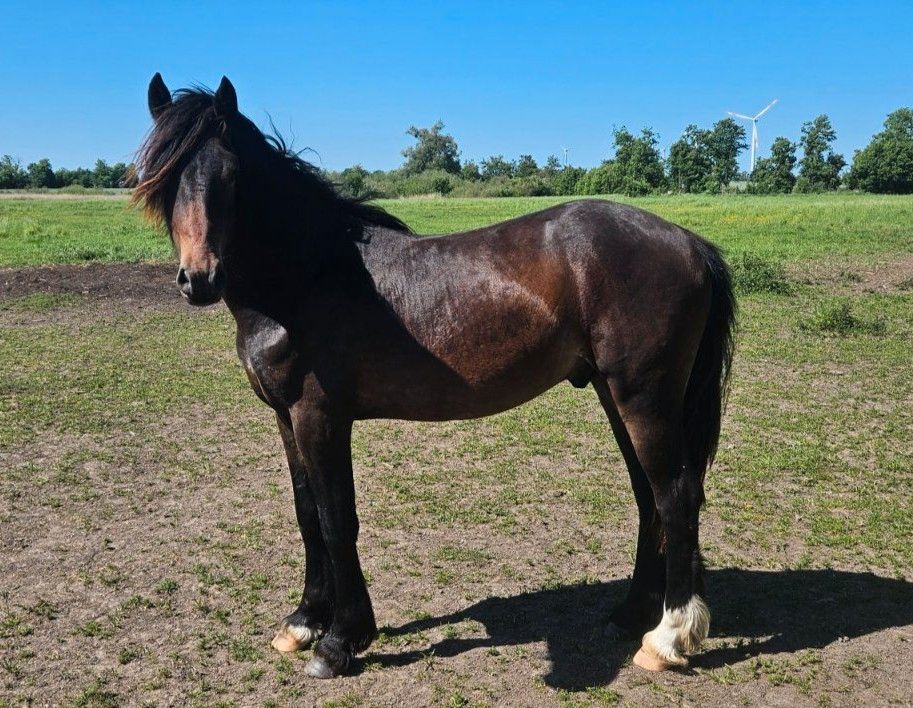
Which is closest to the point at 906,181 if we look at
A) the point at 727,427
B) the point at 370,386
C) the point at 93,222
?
the point at 93,222

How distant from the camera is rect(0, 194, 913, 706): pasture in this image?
3465 millimetres

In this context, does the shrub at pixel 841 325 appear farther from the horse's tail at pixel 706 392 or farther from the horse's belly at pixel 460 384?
the horse's belly at pixel 460 384

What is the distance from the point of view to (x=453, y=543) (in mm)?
4879

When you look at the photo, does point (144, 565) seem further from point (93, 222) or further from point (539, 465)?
point (93, 222)

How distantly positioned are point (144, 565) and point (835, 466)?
16.6 ft

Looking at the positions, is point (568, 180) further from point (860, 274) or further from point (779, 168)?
point (860, 274)

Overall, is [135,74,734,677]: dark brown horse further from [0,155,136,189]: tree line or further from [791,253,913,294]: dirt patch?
[0,155,136,189]: tree line

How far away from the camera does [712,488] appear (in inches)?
224

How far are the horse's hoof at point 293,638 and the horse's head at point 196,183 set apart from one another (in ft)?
5.64

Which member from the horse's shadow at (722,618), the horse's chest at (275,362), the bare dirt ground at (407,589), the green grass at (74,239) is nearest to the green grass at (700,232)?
the green grass at (74,239)

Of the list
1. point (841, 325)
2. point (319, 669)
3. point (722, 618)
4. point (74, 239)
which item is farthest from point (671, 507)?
point (74, 239)

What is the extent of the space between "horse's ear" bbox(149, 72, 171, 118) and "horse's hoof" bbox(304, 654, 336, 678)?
2522mm

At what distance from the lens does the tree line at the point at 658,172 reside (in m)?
70.6

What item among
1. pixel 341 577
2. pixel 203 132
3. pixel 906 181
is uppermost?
pixel 906 181
